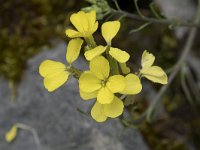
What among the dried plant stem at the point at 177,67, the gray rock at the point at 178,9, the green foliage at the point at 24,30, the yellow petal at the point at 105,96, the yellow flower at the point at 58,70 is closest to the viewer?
the yellow petal at the point at 105,96

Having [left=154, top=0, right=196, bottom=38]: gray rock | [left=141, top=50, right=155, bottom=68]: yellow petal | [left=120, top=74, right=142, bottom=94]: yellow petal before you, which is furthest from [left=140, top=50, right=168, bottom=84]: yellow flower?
[left=154, top=0, right=196, bottom=38]: gray rock

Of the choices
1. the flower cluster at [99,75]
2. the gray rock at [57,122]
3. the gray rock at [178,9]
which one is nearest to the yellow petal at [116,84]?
the flower cluster at [99,75]

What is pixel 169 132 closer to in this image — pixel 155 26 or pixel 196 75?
pixel 196 75

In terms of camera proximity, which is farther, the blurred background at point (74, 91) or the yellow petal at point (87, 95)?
the blurred background at point (74, 91)

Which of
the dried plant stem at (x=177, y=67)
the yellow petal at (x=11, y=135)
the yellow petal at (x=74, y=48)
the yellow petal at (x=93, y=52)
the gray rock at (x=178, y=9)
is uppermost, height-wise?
the yellow petal at (x=93, y=52)

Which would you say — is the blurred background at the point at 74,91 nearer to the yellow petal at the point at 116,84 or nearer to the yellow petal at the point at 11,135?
the yellow petal at the point at 11,135

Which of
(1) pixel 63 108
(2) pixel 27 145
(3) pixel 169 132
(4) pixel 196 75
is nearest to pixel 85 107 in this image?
(1) pixel 63 108

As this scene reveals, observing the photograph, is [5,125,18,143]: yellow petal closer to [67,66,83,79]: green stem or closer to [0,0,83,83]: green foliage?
[0,0,83,83]: green foliage
